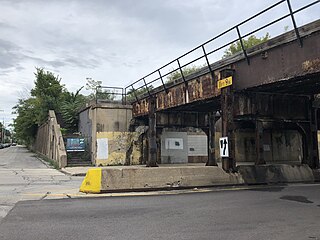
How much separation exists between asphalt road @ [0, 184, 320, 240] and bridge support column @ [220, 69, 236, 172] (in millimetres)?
3547

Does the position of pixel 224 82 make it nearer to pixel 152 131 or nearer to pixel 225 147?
pixel 225 147

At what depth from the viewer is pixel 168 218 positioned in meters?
8.09

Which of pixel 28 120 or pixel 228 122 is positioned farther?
pixel 28 120

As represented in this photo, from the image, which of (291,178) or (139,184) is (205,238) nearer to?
(139,184)

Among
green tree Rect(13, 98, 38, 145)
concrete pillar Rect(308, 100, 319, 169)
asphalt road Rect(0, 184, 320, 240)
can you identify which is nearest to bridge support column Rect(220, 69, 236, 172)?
asphalt road Rect(0, 184, 320, 240)

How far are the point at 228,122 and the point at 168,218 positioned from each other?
8.34 metres

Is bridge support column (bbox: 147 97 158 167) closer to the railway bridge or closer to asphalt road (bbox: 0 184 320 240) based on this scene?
the railway bridge

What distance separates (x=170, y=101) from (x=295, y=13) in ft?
39.7

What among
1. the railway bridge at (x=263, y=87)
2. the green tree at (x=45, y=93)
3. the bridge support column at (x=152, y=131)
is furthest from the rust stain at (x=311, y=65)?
the green tree at (x=45, y=93)

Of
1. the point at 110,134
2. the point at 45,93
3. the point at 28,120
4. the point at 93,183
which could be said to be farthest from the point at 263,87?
→ the point at 28,120

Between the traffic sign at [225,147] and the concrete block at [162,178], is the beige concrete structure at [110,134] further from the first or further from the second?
the concrete block at [162,178]

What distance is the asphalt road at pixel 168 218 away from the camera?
21.6 ft

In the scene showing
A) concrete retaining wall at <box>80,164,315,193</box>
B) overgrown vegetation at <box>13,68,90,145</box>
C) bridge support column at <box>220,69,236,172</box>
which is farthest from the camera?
overgrown vegetation at <box>13,68,90,145</box>

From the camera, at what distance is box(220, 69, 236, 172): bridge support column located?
15.3 m
